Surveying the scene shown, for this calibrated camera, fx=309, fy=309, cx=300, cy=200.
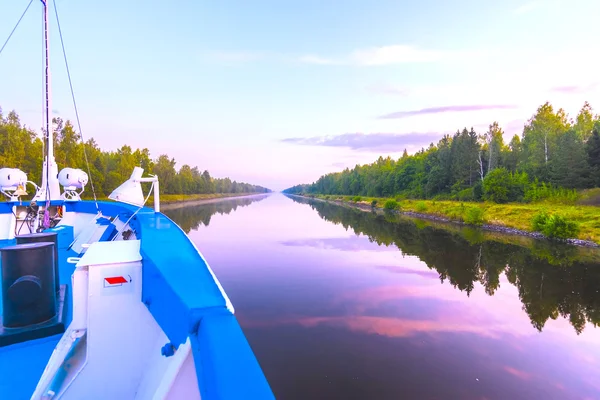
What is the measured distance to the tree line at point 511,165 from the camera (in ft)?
115

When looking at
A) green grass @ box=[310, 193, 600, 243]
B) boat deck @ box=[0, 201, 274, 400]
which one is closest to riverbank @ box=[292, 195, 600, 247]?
green grass @ box=[310, 193, 600, 243]

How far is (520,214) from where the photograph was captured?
28.2 meters

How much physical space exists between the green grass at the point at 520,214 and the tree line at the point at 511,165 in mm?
5287

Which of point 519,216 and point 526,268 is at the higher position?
point 519,216

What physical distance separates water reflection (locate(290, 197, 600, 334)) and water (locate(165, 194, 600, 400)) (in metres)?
0.07

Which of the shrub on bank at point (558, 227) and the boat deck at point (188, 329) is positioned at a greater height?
the boat deck at point (188, 329)

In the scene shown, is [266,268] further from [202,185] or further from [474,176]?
[202,185]

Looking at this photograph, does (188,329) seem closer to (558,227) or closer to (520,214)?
(558,227)

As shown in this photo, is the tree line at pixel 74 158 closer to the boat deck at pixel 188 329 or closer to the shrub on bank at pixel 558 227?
the boat deck at pixel 188 329

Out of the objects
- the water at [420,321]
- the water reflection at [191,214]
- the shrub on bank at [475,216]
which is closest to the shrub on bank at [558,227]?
the water at [420,321]

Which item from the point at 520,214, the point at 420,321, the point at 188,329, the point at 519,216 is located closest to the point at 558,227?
the point at 519,216

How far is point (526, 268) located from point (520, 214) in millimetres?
16493

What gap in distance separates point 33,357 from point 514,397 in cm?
751

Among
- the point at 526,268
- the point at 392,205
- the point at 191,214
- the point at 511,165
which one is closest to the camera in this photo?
the point at 526,268
